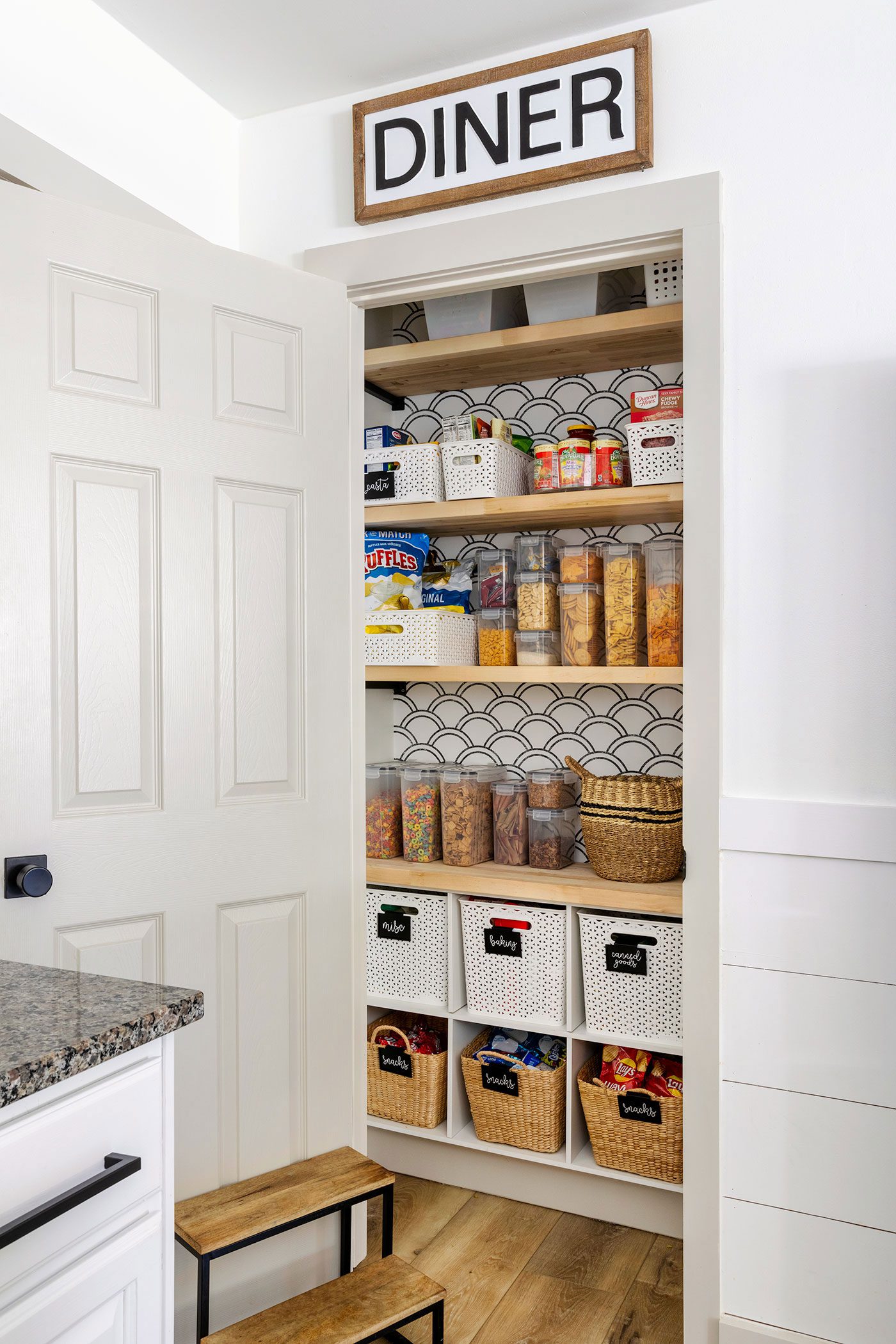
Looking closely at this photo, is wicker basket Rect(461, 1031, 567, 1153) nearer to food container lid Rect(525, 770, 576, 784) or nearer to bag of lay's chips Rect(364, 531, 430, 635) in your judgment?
food container lid Rect(525, 770, 576, 784)

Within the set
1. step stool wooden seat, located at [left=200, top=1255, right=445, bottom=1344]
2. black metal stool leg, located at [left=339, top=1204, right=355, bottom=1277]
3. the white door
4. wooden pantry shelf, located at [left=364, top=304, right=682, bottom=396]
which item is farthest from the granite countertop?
wooden pantry shelf, located at [left=364, top=304, right=682, bottom=396]

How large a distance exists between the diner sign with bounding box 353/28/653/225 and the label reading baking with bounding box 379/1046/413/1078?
210cm

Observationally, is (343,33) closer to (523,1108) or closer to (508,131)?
(508,131)

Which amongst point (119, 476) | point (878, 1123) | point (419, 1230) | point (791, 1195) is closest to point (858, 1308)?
point (791, 1195)

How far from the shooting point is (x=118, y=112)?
6.53 feet

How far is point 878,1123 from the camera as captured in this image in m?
1.77

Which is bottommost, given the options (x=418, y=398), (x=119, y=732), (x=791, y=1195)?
(x=791, y=1195)

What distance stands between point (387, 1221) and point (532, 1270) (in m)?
0.52

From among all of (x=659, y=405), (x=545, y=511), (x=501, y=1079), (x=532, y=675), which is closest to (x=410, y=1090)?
(x=501, y=1079)

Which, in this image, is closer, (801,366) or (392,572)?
(801,366)

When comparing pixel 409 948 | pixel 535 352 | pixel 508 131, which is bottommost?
pixel 409 948

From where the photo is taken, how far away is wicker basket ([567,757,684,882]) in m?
2.36

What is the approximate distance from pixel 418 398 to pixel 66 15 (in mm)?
1413

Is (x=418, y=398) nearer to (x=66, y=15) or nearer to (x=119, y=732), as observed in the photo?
(x=66, y=15)
